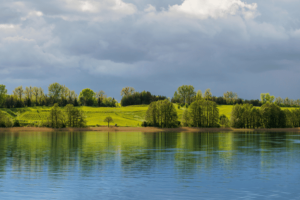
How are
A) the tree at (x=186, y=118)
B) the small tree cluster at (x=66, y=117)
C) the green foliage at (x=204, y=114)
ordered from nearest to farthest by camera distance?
the small tree cluster at (x=66, y=117)
the green foliage at (x=204, y=114)
the tree at (x=186, y=118)

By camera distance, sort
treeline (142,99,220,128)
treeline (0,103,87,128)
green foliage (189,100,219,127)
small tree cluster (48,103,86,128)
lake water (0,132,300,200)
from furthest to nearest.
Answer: green foliage (189,100,219,127) → treeline (142,99,220,128) → treeline (0,103,87,128) → small tree cluster (48,103,86,128) → lake water (0,132,300,200)

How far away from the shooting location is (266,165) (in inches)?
1615

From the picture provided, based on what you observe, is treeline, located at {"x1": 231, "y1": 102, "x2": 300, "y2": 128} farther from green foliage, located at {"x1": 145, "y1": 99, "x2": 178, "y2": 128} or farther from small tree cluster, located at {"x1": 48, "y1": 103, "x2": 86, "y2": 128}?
small tree cluster, located at {"x1": 48, "y1": 103, "x2": 86, "y2": 128}

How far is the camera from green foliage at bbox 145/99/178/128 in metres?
168

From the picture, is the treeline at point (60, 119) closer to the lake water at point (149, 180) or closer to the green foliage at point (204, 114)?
the green foliage at point (204, 114)

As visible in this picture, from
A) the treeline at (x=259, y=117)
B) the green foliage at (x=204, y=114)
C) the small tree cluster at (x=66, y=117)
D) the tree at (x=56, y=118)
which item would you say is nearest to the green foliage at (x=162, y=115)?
the green foliage at (x=204, y=114)

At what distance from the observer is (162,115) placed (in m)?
168

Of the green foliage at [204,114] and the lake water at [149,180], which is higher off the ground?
the green foliage at [204,114]

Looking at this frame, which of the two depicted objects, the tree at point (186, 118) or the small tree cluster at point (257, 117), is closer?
the tree at point (186, 118)

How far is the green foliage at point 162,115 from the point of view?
168 m

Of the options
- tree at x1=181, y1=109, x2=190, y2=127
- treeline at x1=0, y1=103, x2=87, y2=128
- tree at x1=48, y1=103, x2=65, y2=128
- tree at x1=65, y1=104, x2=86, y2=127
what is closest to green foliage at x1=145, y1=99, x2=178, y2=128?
tree at x1=181, y1=109, x2=190, y2=127

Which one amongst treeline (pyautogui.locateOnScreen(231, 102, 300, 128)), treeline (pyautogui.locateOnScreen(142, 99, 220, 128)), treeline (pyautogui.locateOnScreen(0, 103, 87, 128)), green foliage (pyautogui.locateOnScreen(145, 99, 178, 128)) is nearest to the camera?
treeline (pyautogui.locateOnScreen(0, 103, 87, 128))

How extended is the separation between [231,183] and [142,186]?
28.3 ft

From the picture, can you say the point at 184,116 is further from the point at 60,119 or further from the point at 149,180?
the point at 149,180
